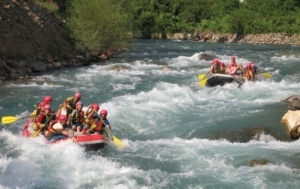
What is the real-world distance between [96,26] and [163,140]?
1741 centimetres

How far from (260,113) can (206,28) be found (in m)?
44.5

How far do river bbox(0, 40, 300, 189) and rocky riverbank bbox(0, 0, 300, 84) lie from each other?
1582 millimetres

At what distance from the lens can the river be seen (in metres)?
10.3

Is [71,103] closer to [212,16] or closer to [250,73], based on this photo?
[250,73]

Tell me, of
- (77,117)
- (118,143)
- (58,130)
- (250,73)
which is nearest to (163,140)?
(118,143)

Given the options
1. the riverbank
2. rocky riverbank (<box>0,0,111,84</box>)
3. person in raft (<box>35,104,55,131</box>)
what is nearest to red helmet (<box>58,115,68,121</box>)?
person in raft (<box>35,104,55,131</box>)

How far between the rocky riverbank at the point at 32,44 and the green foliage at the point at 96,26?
112 cm

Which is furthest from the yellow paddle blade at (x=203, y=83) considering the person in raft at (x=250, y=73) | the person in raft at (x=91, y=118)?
the person in raft at (x=91, y=118)

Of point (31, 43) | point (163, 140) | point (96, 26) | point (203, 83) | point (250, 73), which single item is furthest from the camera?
point (96, 26)

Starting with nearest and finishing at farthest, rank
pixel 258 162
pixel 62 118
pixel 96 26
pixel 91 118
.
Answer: pixel 258 162 < pixel 62 118 < pixel 91 118 < pixel 96 26

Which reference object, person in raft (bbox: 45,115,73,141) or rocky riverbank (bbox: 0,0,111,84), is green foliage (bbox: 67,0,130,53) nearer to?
rocky riverbank (bbox: 0,0,111,84)

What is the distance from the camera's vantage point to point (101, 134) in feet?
40.4

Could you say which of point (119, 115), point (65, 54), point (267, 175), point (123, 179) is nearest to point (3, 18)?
point (65, 54)

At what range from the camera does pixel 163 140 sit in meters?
13.4
